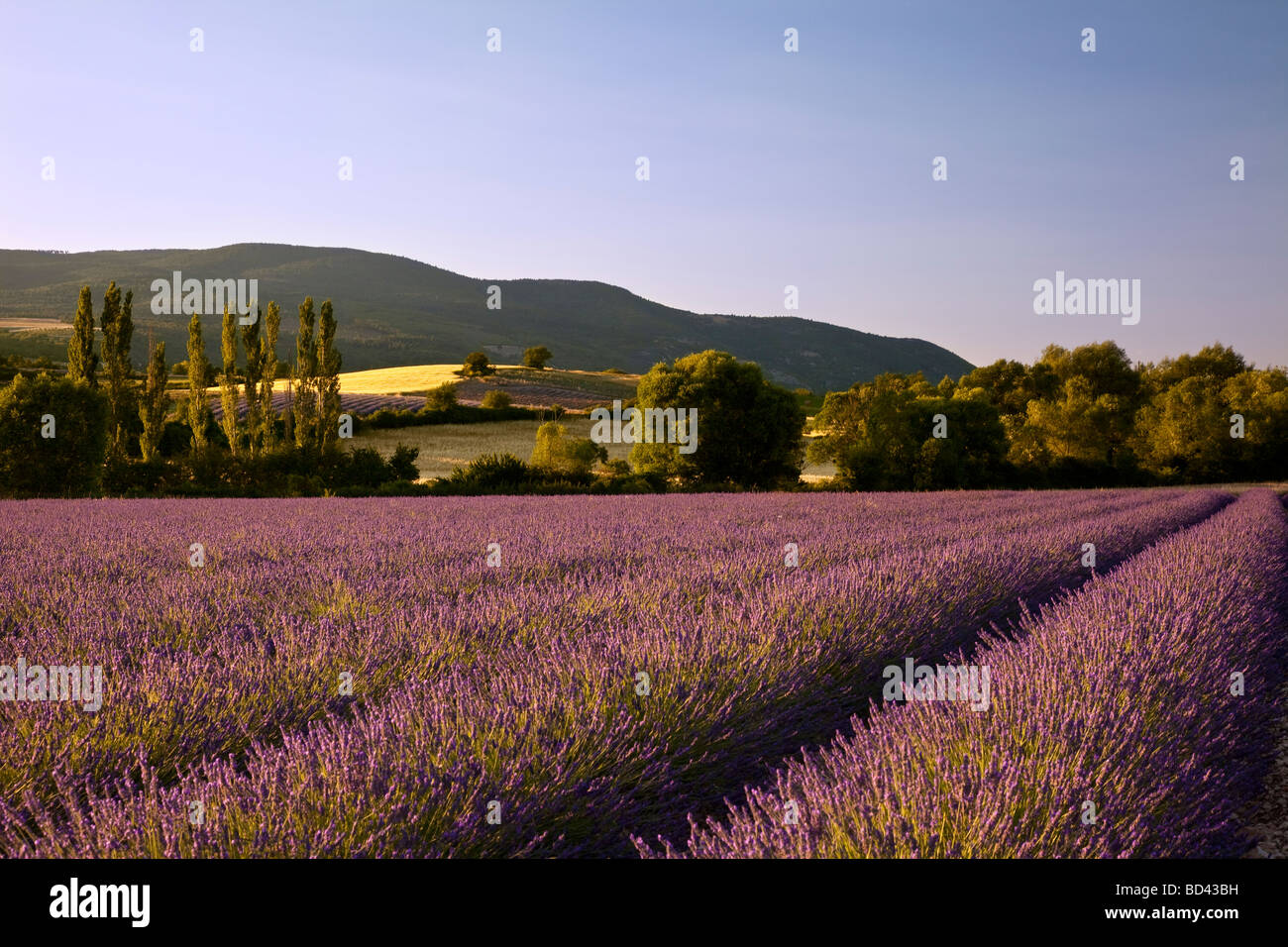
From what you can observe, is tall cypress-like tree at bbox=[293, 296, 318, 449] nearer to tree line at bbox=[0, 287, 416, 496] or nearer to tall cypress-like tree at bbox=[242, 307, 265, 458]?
tree line at bbox=[0, 287, 416, 496]

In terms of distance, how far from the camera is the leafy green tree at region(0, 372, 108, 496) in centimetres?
1639

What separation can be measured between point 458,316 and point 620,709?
150 meters

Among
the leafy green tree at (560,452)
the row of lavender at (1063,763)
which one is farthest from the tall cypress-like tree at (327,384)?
the row of lavender at (1063,763)

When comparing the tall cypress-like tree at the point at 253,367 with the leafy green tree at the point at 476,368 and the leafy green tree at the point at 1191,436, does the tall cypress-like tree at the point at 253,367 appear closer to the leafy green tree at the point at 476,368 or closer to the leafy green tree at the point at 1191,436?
the leafy green tree at the point at 1191,436

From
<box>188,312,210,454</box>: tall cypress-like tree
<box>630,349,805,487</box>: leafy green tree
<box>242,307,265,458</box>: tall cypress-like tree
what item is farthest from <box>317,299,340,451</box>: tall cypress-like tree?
<box>630,349,805,487</box>: leafy green tree

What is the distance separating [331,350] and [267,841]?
2766 cm

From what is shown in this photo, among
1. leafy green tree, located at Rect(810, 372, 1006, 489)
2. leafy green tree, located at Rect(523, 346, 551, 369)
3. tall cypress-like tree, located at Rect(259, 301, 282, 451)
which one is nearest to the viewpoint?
leafy green tree, located at Rect(810, 372, 1006, 489)

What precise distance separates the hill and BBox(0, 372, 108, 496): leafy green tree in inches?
3577

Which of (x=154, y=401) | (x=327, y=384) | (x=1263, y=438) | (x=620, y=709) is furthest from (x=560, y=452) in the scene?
(x=1263, y=438)

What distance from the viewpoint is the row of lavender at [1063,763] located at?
1.80m
